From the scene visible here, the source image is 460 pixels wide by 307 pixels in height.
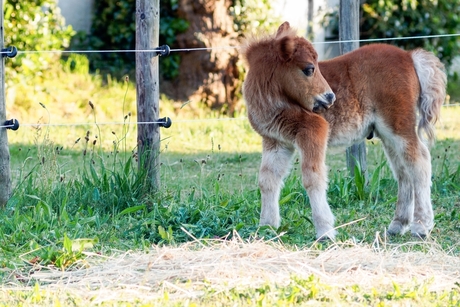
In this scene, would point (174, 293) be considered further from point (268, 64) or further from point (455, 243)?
point (455, 243)

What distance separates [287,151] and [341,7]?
2144 mm

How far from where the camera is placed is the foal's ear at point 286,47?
6.07 metres

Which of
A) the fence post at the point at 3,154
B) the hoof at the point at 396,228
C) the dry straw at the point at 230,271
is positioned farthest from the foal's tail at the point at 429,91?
the fence post at the point at 3,154

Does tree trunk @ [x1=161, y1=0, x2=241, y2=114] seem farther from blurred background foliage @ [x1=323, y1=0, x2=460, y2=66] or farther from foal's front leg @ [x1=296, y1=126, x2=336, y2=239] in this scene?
foal's front leg @ [x1=296, y1=126, x2=336, y2=239]

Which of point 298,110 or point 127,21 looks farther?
point 127,21

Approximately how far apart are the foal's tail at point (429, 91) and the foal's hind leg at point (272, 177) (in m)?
1.14

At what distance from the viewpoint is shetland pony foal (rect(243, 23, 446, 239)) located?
6.09 m

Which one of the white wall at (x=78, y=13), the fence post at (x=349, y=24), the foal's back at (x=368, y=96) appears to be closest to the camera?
the foal's back at (x=368, y=96)

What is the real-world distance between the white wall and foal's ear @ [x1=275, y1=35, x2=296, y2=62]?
7.98m

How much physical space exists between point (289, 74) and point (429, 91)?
128 centimetres

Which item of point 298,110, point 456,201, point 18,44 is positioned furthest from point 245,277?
point 18,44

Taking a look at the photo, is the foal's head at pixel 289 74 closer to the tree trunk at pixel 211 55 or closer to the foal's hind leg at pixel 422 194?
the foal's hind leg at pixel 422 194

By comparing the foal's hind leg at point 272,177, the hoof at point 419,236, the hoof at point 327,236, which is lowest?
the hoof at point 419,236

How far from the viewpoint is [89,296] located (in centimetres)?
471
